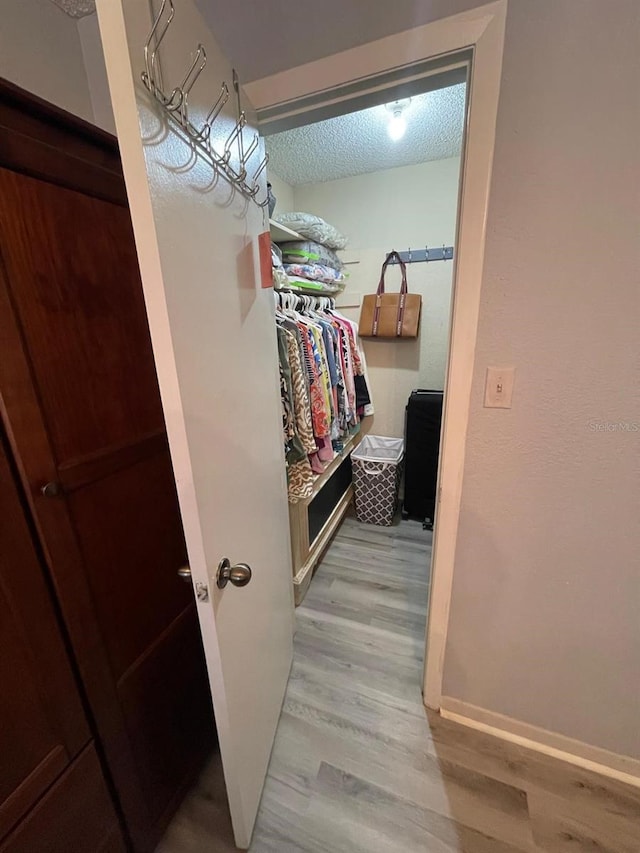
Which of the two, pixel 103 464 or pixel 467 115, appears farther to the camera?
pixel 467 115

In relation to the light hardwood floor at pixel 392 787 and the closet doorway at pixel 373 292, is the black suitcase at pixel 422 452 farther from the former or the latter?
the light hardwood floor at pixel 392 787

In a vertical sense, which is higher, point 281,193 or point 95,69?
point 281,193

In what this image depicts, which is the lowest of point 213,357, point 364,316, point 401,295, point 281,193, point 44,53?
point 213,357

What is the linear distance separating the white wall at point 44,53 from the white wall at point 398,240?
1769 millimetres

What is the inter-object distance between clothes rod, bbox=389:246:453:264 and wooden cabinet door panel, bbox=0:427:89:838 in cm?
248

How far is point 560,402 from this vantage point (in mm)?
908

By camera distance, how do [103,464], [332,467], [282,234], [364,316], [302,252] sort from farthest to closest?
[364,316] → [332,467] → [302,252] → [282,234] → [103,464]

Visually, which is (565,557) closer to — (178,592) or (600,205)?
(600,205)

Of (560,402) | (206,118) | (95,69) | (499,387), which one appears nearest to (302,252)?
(95,69)

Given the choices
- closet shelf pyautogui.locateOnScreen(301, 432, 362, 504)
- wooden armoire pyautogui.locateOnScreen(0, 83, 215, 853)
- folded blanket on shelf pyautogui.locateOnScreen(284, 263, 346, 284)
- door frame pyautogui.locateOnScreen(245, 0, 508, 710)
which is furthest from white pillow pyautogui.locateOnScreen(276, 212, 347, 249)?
wooden armoire pyautogui.locateOnScreen(0, 83, 215, 853)

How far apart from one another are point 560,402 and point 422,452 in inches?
57.6

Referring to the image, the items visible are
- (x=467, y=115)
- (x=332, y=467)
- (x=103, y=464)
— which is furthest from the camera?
(x=332, y=467)

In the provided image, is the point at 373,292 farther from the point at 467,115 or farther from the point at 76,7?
the point at 76,7

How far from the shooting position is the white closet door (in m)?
0.49
